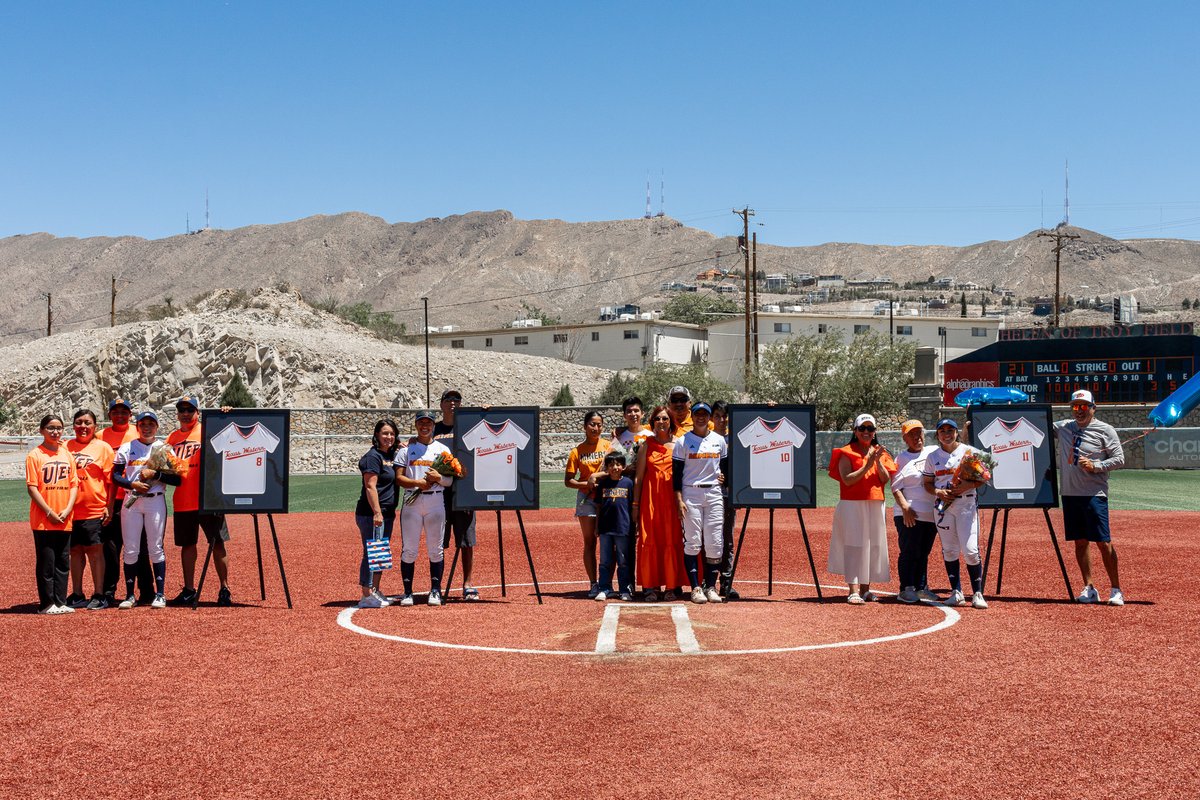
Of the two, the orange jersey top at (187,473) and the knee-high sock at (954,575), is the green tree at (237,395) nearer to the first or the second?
the orange jersey top at (187,473)

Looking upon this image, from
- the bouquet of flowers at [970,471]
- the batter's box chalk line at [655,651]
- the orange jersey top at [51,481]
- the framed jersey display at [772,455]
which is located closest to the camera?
the batter's box chalk line at [655,651]

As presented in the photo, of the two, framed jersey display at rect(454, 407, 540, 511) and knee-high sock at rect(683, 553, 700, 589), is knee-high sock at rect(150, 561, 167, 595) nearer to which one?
framed jersey display at rect(454, 407, 540, 511)

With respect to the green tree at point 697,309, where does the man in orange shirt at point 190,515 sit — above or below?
below

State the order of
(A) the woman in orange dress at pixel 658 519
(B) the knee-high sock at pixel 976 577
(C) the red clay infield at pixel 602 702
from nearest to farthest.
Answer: (C) the red clay infield at pixel 602 702 → (B) the knee-high sock at pixel 976 577 → (A) the woman in orange dress at pixel 658 519

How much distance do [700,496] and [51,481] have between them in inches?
254

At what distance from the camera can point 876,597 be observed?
12555 mm

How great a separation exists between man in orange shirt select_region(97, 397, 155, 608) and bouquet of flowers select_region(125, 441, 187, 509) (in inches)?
12.0

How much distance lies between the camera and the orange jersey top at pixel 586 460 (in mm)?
12320

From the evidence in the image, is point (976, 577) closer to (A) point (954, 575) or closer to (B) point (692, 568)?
(A) point (954, 575)

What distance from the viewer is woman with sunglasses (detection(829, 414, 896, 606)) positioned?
1189 cm

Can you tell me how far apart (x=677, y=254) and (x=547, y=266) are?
22141 mm

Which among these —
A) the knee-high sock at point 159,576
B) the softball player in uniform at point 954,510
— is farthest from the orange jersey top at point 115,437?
the softball player in uniform at point 954,510

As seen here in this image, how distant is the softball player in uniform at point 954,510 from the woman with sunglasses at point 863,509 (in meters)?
0.51

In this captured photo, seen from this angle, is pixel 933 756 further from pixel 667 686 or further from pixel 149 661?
pixel 149 661
